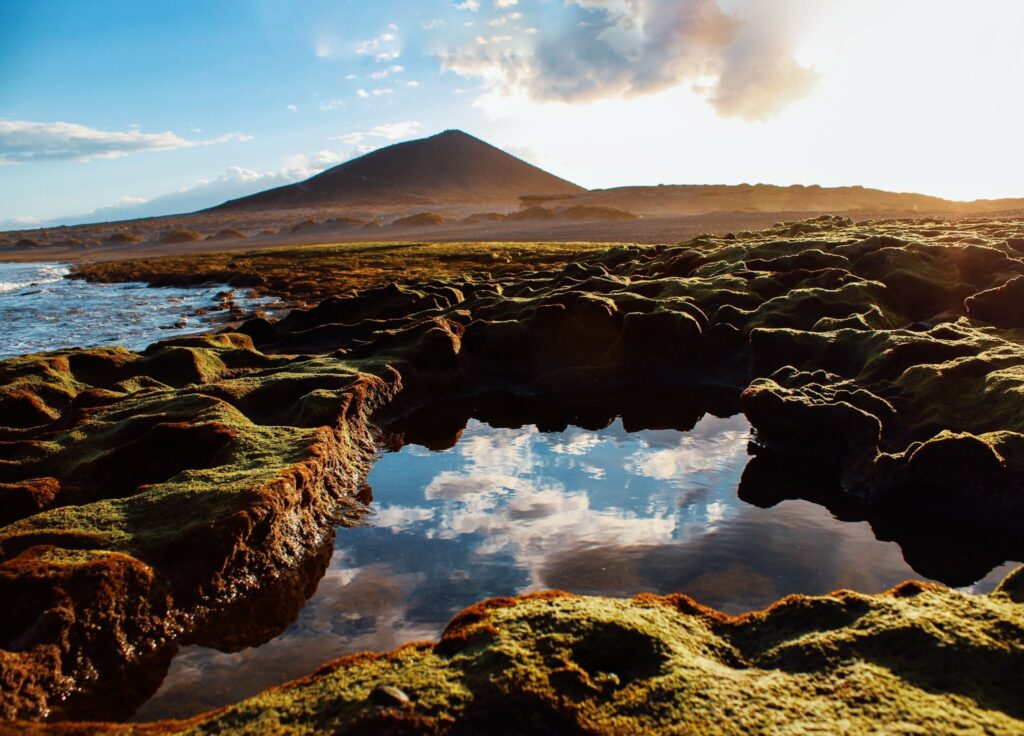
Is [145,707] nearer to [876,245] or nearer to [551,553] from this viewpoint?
[551,553]

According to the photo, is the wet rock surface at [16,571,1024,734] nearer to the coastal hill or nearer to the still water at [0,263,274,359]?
the still water at [0,263,274,359]

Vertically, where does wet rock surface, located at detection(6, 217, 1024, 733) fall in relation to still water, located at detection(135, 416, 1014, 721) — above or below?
above

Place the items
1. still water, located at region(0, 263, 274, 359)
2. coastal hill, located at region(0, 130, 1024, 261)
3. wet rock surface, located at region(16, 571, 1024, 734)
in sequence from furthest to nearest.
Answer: coastal hill, located at region(0, 130, 1024, 261) → still water, located at region(0, 263, 274, 359) → wet rock surface, located at region(16, 571, 1024, 734)

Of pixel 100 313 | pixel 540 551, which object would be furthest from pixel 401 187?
pixel 540 551

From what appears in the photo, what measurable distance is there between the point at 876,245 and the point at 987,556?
1635 cm

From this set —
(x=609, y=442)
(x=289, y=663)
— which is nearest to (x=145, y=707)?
(x=289, y=663)

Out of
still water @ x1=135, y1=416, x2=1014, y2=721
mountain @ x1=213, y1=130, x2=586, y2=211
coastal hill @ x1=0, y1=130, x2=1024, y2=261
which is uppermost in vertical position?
mountain @ x1=213, y1=130, x2=586, y2=211

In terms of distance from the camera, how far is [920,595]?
20.3ft

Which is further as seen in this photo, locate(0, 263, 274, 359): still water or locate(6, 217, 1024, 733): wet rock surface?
locate(0, 263, 274, 359): still water

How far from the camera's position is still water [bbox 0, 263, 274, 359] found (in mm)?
28812

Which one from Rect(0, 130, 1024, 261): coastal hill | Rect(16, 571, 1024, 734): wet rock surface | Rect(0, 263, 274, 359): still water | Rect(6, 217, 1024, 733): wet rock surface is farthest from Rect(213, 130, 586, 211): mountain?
Rect(16, 571, 1024, 734): wet rock surface

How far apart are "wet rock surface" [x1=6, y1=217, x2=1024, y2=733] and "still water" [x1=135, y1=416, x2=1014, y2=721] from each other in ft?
1.90

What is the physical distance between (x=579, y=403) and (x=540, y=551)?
785 cm

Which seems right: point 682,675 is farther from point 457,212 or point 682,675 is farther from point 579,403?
point 457,212
